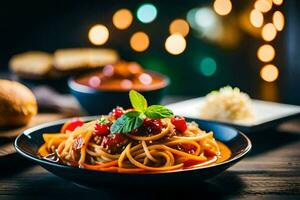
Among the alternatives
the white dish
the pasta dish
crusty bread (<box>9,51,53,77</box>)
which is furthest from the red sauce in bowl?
the pasta dish

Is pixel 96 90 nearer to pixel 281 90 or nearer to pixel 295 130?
pixel 295 130

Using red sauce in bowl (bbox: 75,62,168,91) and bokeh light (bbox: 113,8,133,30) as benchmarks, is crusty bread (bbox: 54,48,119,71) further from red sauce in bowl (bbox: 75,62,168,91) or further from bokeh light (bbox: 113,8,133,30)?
red sauce in bowl (bbox: 75,62,168,91)

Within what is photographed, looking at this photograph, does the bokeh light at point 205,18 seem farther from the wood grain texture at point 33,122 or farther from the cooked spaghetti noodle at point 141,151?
the cooked spaghetti noodle at point 141,151

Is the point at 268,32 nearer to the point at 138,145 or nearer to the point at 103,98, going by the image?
the point at 103,98

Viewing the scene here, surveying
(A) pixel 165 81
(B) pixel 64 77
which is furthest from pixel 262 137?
(B) pixel 64 77

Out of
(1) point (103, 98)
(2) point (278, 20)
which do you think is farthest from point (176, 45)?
(1) point (103, 98)

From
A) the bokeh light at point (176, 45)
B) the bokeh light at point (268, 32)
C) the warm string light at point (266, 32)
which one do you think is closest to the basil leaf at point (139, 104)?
the warm string light at point (266, 32)

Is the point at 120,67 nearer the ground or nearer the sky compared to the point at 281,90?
nearer the sky
